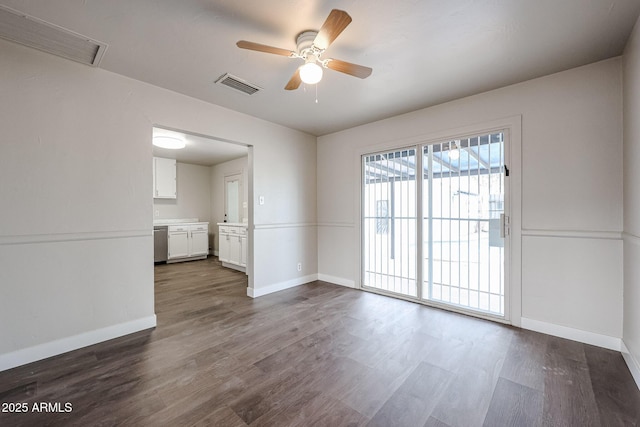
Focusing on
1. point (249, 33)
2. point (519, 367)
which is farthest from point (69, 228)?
point (519, 367)

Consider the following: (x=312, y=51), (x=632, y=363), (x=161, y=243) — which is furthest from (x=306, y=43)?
(x=161, y=243)

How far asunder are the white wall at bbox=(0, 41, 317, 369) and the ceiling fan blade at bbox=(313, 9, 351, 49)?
200 cm

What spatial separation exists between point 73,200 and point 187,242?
422cm

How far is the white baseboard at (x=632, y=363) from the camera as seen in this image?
1817mm

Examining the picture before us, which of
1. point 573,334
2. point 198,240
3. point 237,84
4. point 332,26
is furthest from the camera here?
point 198,240

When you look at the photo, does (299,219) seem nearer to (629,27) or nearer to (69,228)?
(69,228)

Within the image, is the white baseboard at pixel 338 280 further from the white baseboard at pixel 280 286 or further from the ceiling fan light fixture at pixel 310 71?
the ceiling fan light fixture at pixel 310 71

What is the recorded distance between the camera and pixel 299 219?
A: 441 centimetres

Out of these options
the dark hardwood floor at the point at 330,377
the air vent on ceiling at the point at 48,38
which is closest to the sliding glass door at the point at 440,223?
the dark hardwood floor at the point at 330,377

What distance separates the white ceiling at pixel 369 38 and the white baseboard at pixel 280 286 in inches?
103

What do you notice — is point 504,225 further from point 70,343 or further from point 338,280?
point 70,343

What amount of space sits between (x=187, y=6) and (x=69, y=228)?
Result: 6.84ft

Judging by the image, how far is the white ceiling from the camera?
67.7 inches

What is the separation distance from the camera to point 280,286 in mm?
4066
